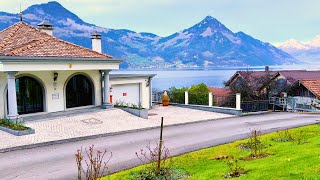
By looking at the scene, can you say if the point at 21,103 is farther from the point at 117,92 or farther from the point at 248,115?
the point at 248,115

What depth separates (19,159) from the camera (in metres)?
13.0

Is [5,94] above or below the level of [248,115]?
above

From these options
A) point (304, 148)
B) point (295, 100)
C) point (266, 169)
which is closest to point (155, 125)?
point (304, 148)

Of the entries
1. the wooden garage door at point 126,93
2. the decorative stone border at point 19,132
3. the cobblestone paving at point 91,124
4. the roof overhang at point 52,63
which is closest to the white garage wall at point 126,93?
the wooden garage door at point 126,93

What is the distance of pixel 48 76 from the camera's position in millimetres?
21578

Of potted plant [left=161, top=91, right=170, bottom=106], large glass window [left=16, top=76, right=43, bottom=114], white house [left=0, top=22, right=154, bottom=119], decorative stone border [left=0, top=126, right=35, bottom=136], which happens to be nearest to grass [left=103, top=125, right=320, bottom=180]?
decorative stone border [left=0, top=126, right=35, bottom=136]

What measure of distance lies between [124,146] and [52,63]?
27.2 ft

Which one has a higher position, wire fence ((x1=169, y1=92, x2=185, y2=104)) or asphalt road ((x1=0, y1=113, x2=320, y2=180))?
wire fence ((x1=169, y1=92, x2=185, y2=104))

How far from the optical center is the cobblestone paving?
16.1 m

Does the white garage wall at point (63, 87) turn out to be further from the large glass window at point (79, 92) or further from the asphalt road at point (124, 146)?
the asphalt road at point (124, 146)

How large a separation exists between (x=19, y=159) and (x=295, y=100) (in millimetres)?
24112

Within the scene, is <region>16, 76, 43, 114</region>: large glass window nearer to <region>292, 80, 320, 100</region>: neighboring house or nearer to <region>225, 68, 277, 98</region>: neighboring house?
<region>225, 68, 277, 98</region>: neighboring house

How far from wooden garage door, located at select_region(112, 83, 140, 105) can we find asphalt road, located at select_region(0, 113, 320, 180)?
8098 mm

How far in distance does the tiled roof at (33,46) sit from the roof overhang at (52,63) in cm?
44
